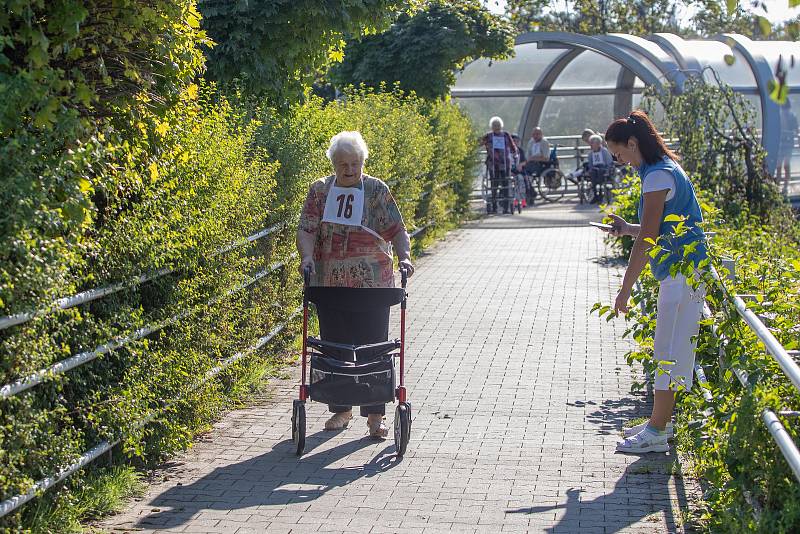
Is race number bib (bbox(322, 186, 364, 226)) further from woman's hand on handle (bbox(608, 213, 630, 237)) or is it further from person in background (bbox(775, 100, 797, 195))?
person in background (bbox(775, 100, 797, 195))

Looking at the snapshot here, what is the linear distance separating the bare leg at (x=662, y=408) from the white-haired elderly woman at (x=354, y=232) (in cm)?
159

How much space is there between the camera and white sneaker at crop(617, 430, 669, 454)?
22.4 feet

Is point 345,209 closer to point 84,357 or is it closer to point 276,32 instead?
point 84,357

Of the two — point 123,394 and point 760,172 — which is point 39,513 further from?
point 760,172

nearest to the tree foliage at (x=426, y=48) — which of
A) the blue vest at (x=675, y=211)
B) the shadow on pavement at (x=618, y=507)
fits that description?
the blue vest at (x=675, y=211)

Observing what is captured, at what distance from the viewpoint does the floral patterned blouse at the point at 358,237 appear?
7.23 m

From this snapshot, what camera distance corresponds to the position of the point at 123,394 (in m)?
5.80

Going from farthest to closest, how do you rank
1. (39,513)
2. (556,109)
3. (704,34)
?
(704,34) < (556,109) < (39,513)

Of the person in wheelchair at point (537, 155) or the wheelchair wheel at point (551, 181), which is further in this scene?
the wheelchair wheel at point (551, 181)

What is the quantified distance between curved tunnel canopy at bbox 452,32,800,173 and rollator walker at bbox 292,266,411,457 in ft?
62.1

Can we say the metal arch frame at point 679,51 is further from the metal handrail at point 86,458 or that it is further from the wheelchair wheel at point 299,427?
the wheelchair wheel at point 299,427

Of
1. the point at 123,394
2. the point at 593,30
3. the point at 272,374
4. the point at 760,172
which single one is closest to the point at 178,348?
the point at 123,394

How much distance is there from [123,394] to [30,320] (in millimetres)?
1244

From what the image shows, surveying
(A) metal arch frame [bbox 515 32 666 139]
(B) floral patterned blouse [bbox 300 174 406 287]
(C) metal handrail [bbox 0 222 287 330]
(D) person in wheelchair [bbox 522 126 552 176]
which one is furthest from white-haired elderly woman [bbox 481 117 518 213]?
(B) floral patterned blouse [bbox 300 174 406 287]
